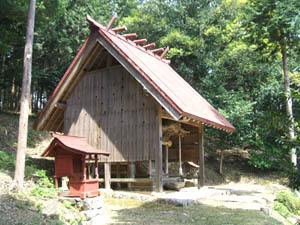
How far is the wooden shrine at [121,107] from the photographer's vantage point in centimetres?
1177

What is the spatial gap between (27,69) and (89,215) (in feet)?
18.2

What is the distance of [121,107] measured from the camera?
13.1m

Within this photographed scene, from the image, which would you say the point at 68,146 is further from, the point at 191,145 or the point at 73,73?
the point at 191,145

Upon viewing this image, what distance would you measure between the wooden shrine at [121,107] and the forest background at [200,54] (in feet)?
15.2

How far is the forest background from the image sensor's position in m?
18.9

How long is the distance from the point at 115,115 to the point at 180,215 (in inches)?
228

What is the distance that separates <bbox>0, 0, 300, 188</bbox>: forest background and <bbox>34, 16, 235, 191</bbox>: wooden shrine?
4.64 metres

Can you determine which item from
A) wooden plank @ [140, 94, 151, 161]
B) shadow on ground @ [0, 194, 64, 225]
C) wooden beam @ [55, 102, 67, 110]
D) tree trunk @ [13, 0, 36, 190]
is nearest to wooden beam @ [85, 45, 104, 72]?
wooden beam @ [55, 102, 67, 110]

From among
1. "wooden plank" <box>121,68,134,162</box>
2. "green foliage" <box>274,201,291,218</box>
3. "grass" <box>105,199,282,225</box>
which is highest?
"wooden plank" <box>121,68,134,162</box>

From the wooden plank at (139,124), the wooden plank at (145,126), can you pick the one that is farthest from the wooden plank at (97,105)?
the wooden plank at (145,126)

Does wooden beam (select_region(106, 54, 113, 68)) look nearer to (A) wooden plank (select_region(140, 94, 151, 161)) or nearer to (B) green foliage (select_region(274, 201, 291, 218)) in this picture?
(A) wooden plank (select_region(140, 94, 151, 161))

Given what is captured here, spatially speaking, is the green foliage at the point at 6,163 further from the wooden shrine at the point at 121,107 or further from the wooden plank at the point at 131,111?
the wooden plank at the point at 131,111

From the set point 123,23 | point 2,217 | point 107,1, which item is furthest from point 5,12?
point 107,1

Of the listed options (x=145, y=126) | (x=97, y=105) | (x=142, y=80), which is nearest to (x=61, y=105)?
(x=97, y=105)
